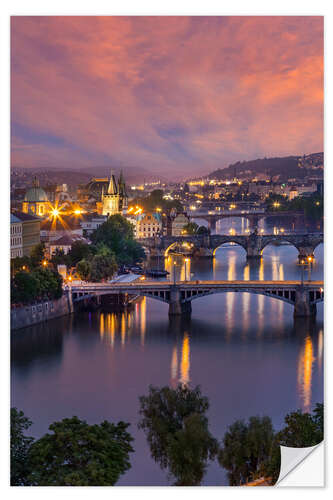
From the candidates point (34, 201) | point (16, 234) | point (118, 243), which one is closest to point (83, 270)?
point (16, 234)

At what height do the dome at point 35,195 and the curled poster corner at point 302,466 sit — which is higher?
the dome at point 35,195

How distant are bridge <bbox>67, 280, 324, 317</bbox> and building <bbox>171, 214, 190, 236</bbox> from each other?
15048 millimetres

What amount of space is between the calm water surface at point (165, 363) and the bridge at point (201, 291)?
0.29 metres

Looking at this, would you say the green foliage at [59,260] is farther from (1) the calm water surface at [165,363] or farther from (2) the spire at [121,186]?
(2) the spire at [121,186]

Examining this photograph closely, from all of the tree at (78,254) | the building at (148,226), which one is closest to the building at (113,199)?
the building at (148,226)

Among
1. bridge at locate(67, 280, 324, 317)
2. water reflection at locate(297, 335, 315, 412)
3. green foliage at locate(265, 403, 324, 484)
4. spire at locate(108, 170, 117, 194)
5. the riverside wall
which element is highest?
spire at locate(108, 170, 117, 194)

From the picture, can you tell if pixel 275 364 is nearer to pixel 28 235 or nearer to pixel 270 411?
pixel 270 411

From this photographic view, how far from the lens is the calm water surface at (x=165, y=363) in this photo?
6910mm

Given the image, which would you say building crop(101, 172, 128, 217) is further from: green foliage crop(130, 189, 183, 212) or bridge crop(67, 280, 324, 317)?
bridge crop(67, 280, 324, 317)

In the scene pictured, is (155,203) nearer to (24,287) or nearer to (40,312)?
(40,312)

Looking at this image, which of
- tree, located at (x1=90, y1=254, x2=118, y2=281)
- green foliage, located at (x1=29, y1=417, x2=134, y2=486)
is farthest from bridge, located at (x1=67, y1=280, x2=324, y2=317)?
green foliage, located at (x1=29, y1=417, x2=134, y2=486)

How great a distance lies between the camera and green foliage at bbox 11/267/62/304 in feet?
34.4

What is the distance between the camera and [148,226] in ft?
86.9
